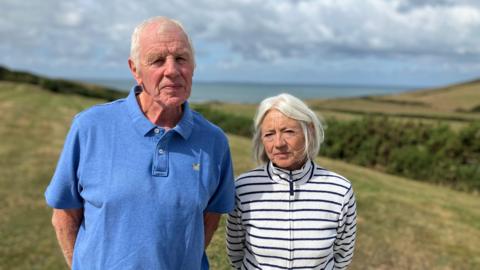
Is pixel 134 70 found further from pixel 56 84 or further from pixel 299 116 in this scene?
pixel 56 84

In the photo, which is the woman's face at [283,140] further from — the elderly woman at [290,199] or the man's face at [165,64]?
the man's face at [165,64]

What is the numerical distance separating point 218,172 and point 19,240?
1008cm

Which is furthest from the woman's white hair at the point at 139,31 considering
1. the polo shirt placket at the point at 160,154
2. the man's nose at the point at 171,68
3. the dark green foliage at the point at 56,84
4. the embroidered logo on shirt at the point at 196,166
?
the dark green foliage at the point at 56,84

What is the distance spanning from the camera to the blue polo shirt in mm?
2473

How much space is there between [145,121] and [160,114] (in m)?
0.13

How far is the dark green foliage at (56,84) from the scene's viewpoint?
2084 inches

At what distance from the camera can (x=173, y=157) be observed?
255 centimetres

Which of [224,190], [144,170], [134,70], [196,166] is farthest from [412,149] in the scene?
[144,170]

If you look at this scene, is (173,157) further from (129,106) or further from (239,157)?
(239,157)

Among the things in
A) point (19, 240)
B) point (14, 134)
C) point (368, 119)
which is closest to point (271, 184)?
point (19, 240)

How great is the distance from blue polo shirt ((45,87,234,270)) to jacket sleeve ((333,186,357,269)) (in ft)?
3.31

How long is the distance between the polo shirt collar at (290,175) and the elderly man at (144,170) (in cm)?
54

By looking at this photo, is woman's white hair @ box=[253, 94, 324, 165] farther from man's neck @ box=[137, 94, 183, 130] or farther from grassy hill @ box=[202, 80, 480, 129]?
grassy hill @ box=[202, 80, 480, 129]

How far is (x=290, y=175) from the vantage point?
3.05 metres
